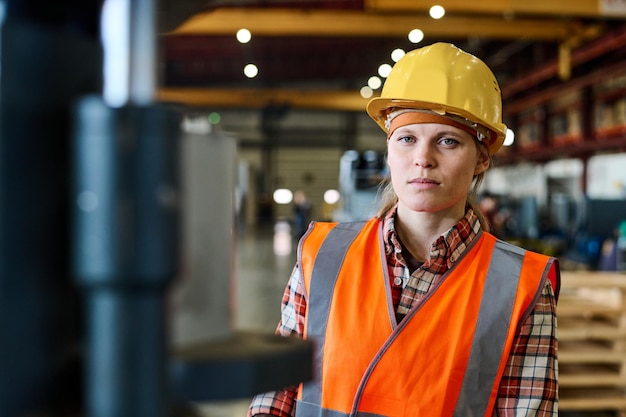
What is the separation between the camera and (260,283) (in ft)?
36.7

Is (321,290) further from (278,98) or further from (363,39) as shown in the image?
(278,98)

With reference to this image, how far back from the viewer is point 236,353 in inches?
19.6

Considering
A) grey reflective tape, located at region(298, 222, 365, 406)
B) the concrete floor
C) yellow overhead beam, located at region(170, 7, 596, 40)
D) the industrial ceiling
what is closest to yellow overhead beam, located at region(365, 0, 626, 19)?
the industrial ceiling

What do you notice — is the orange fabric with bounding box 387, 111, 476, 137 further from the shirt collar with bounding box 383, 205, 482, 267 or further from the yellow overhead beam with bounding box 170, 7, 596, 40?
the yellow overhead beam with bounding box 170, 7, 596, 40

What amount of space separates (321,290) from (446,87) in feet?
1.94

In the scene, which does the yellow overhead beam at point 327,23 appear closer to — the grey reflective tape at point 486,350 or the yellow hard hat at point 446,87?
the yellow hard hat at point 446,87

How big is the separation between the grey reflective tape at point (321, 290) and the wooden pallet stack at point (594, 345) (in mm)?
3350

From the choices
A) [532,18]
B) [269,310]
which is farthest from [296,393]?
[532,18]

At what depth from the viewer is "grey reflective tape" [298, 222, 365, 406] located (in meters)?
1.56

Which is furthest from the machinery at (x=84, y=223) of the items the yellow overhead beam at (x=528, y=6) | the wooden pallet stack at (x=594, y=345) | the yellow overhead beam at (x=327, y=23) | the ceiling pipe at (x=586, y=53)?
the ceiling pipe at (x=586, y=53)

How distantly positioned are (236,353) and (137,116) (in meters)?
0.19

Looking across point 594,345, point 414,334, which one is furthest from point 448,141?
point 594,345

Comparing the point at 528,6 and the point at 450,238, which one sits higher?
the point at 528,6

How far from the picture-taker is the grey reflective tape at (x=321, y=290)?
1.56m
